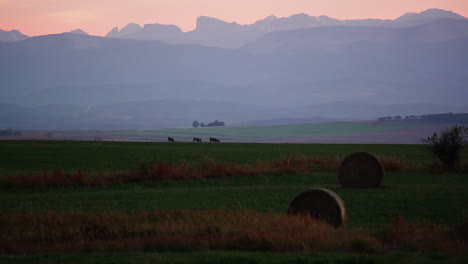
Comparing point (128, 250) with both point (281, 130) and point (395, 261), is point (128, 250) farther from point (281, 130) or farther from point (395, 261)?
point (281, 130)

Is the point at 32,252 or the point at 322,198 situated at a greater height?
the point at 322,198

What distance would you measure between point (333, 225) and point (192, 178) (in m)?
17.0

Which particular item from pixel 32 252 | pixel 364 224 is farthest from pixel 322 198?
pixel 32 252

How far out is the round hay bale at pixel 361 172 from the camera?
26969mm

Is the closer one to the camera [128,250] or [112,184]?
[128,250]

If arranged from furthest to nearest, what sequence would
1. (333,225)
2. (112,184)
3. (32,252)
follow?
(112,184), (333,225), (32,252)

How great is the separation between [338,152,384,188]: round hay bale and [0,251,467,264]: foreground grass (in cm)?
1379

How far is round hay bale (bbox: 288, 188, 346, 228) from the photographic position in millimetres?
16125

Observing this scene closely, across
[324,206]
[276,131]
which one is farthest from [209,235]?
[276,131]

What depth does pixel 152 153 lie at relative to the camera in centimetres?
4981

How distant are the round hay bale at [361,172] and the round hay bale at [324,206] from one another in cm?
1080

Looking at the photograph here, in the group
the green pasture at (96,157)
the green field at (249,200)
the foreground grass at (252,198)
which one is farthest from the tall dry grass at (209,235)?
the green pasture at (96,157)

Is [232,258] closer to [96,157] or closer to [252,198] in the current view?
[252,198]

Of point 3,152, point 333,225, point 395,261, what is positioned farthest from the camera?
point 3,152
